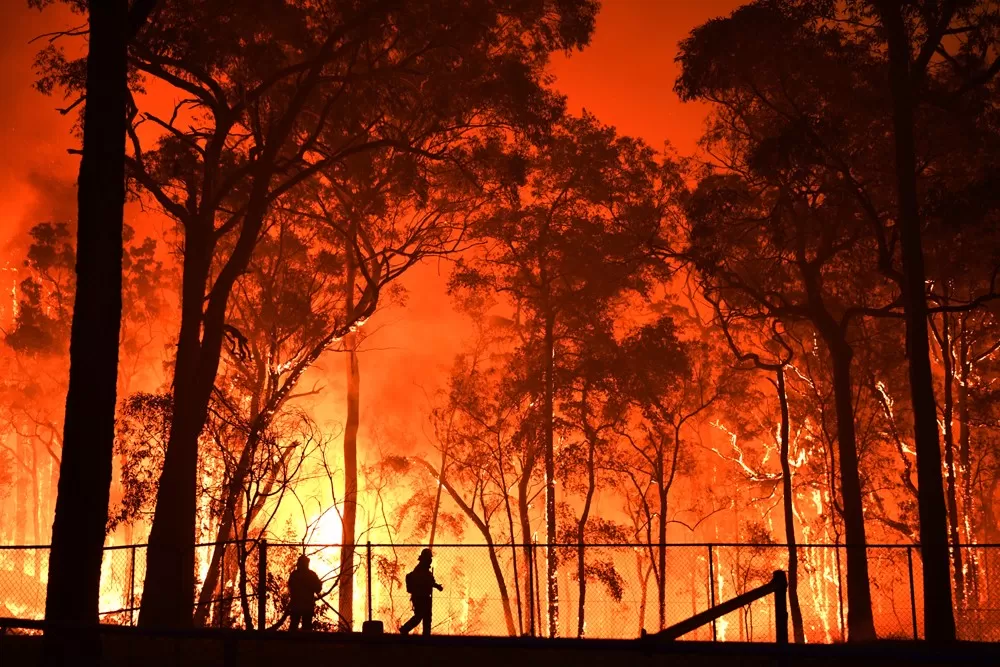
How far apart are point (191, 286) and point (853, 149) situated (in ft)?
48.1

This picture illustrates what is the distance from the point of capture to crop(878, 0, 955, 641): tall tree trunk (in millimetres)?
13461

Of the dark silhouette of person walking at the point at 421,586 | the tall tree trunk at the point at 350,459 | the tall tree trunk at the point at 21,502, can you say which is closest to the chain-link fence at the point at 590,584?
the tall tree trunk at the point at 350,459

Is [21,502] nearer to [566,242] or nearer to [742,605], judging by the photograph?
[566,242]

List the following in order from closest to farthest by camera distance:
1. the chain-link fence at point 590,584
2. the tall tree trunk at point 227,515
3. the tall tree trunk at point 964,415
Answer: the tall tree trunk at point 227,515 < the chain-link fence at point 590,584 < the tall tree trunk at point 964,415

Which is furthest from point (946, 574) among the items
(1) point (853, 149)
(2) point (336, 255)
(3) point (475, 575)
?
(3) point (475, 575)

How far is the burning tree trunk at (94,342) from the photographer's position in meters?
8.54

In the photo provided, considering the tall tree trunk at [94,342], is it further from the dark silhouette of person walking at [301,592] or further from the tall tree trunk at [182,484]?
the tall tree trunk at [182,484]

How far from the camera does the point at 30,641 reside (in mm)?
11633

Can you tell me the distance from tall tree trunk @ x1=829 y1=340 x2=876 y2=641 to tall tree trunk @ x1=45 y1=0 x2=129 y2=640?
549 inches

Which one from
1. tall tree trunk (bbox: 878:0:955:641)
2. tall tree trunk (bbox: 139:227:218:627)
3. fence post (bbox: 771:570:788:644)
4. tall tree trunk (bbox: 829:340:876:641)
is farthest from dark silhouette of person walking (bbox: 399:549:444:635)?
tall tree trunk (bbox: 829:340:876:641)

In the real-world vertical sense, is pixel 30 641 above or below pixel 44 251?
below

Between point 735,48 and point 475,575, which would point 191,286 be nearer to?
point 735,48

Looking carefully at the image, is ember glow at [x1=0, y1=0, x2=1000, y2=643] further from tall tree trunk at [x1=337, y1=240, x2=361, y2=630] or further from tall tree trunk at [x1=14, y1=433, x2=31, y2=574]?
tall tree trunk at [x1=14, y1=433, x2=31, y2=574]

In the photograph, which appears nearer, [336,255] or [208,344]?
[208,344]
